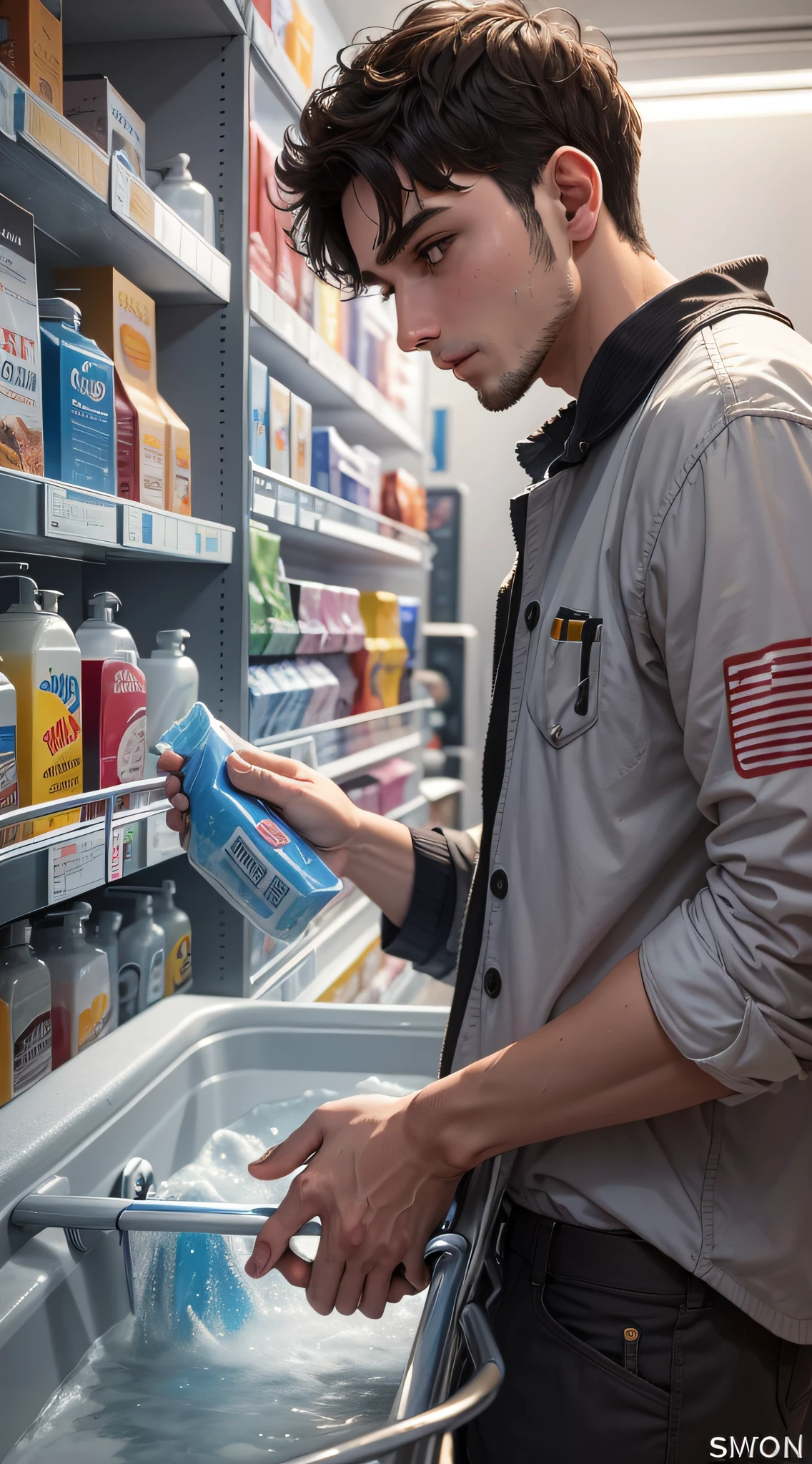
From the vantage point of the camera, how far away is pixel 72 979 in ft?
5.08

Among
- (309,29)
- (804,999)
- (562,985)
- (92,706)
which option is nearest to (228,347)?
(92,706)

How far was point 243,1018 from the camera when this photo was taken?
1.84 meters

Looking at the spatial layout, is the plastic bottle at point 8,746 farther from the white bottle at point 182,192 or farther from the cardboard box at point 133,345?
the white bottle at point 182,192

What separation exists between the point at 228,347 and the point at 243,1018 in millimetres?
1197

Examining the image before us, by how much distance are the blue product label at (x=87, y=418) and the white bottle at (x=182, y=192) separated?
0.51 metres

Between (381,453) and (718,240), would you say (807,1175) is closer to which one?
(381,453)

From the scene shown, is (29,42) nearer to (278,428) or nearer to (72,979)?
(278,428)

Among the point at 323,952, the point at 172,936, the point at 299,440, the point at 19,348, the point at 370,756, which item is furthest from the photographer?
the point at 370,756

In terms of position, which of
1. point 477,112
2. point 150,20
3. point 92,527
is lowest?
point 92,527

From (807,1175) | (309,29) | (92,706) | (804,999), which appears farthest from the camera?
(309,29)

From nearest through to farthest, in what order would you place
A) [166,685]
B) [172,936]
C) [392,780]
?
1. [166,685]
2. [172,936]
3. [392,780]

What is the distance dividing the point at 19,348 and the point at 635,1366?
1243mm

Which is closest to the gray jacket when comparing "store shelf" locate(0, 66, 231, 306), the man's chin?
the man's chin

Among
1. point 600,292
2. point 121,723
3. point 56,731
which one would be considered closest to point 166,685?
point 121,723
